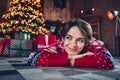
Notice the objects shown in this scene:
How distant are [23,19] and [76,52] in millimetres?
4376

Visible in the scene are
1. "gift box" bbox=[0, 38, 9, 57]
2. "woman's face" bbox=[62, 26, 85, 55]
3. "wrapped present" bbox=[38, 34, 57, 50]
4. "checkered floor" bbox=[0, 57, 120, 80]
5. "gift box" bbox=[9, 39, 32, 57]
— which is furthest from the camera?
"gift box" bbox=[9, 39, 32, 57]

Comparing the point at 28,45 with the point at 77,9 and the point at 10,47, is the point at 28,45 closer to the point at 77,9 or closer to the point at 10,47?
the point at 10,47

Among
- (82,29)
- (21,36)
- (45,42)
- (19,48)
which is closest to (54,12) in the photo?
(21,36)

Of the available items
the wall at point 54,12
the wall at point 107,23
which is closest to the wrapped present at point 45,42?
the wall at point 107,23

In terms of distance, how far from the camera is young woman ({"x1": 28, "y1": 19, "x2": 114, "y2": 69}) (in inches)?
115

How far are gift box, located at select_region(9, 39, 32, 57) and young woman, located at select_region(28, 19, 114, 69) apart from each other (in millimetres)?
2594

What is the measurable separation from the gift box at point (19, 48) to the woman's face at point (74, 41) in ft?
9.70

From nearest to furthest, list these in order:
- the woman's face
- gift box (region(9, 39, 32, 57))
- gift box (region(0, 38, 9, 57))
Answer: the woman's face, gift box (region(0, 38, 9, 57)), gift box (region(9, 39, 32, 57))

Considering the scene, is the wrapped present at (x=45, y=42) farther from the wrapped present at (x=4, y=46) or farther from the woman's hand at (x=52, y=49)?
the wrapped present at (x=4, y=46)

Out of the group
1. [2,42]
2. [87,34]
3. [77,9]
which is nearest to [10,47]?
[2,42]

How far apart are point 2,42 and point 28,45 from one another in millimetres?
790

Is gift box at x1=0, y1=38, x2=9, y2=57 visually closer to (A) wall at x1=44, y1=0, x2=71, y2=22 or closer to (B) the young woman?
(B) the young woman

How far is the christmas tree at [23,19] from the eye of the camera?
263 inches

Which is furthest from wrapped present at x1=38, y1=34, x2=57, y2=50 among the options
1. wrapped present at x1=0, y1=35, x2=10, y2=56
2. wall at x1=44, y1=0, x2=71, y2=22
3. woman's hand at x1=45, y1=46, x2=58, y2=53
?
wall at x1=44, y1=0, x2=71, y2=22
